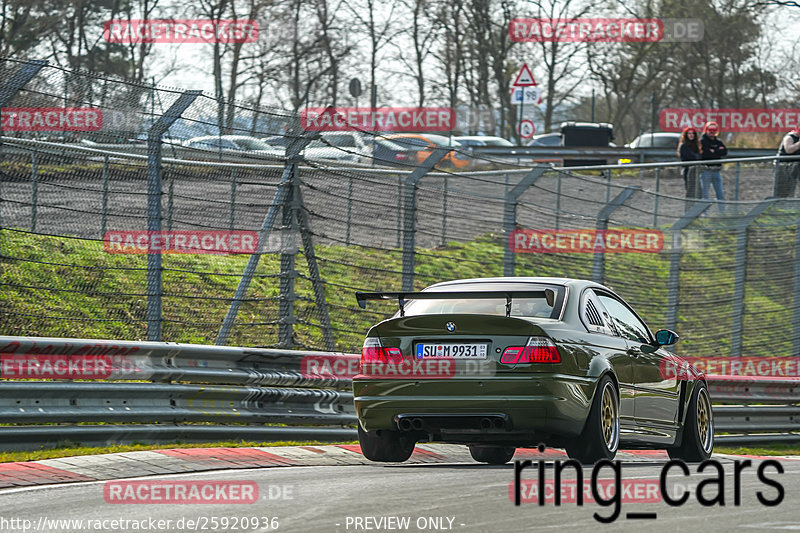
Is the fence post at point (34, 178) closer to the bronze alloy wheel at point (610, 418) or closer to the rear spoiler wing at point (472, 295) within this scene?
the rear spoiler wing at point (472, 295)

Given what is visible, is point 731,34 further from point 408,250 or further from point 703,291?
point 408,250

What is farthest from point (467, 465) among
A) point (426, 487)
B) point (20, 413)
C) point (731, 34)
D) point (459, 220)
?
point (731, 34)

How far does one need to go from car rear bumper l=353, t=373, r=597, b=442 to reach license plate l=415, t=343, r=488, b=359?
0.15 metres

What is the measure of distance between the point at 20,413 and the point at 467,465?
3.22 m

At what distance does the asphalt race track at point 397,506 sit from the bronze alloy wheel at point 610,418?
0.24m

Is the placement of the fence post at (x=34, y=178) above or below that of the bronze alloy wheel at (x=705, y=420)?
above

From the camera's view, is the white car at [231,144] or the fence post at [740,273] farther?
the fence post at [740,273]

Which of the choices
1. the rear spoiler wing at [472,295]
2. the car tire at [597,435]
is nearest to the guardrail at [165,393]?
the rear spoiler wing at [472,295]

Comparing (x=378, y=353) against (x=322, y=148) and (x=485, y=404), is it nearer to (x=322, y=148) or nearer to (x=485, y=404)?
(x=485, y=404)

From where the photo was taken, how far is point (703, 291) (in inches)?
723

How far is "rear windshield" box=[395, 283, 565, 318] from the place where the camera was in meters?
8.60

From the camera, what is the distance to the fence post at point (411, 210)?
1273cm

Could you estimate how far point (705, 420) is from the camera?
34.2 ft

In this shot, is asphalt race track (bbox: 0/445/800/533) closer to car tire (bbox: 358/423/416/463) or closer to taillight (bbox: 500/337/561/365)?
car tire (bbox: 358/423/416/463)
